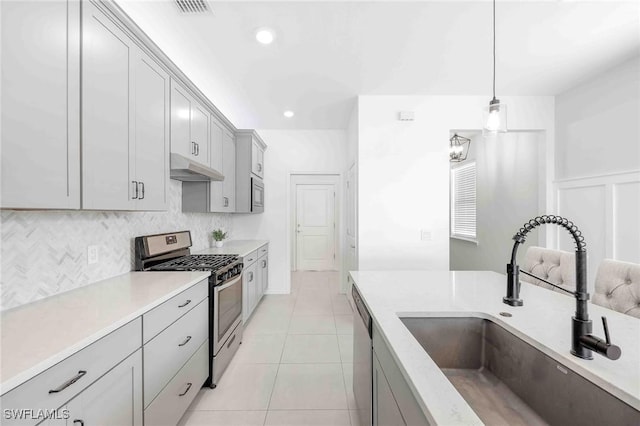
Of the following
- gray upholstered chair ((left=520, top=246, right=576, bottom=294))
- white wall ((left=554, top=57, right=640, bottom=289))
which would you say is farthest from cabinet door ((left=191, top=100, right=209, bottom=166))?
white wall ((left=554, top=57, right=640, bottom=289))

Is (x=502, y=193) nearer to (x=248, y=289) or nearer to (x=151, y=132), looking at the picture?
(x=248, y=289)

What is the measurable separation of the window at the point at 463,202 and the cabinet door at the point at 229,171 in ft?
12.8

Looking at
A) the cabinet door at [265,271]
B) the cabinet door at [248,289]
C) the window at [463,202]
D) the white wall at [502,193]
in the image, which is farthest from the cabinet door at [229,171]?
the window at [463,202]

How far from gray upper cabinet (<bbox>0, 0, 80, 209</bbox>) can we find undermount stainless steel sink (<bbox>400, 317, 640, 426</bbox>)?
5.38 feet

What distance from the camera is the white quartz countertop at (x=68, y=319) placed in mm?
817

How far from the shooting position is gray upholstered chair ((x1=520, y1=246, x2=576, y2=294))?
1.65 meters

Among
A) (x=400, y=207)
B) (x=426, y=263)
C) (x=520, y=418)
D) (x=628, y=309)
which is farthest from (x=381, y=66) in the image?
(x=520, y=418)

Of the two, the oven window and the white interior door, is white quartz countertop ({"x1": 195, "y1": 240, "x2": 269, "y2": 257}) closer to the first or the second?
the oven window

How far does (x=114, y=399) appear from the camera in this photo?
1100 millimetres

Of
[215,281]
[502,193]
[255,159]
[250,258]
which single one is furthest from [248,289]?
[502,193]

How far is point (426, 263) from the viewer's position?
3.17 metres

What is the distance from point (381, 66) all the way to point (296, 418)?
301 cm

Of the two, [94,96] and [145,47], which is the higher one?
[145,47]

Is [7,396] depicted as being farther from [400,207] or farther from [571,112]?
[571,112]
